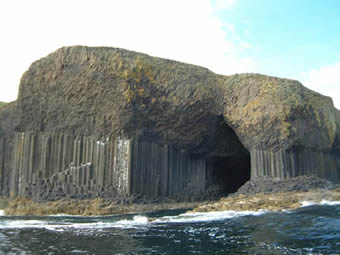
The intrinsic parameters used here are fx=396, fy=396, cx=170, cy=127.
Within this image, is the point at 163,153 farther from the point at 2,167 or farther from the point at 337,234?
the point at 337,234

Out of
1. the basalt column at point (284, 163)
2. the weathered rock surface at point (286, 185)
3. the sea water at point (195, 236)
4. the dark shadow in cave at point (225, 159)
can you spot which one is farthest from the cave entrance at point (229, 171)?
the sea water at point (195, 236)

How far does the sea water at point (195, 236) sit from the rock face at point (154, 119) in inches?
361

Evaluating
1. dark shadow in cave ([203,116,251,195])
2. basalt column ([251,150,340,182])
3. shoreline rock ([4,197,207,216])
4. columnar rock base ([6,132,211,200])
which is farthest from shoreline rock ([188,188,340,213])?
dark shadow in cave ([203,116,251,195])

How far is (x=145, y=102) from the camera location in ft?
84.3

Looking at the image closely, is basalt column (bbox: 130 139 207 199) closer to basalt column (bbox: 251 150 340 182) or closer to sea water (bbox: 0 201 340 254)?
basalt column (bbox: 251 150 340 182)

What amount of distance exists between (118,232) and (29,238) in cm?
283

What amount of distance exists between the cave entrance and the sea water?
15.1 m

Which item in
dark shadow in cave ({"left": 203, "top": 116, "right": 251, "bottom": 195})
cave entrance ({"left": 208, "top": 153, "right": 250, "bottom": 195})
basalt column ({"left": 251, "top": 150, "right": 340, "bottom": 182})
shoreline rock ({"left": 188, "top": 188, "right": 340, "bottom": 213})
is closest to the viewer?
shoreline rock ({"left": 188, "top": 188, "right": 340, "bottom": 213})

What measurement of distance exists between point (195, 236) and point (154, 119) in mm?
14863

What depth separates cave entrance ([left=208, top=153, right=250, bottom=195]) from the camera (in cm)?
3141

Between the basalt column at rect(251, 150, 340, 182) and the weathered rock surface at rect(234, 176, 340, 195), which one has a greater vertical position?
the basalt column at rect(251, 150, 340, 182)

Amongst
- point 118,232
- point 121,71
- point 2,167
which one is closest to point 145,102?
point 121,71

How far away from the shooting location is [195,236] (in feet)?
39.5

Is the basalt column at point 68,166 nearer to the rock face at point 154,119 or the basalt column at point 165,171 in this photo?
the rock face at point 154,119
